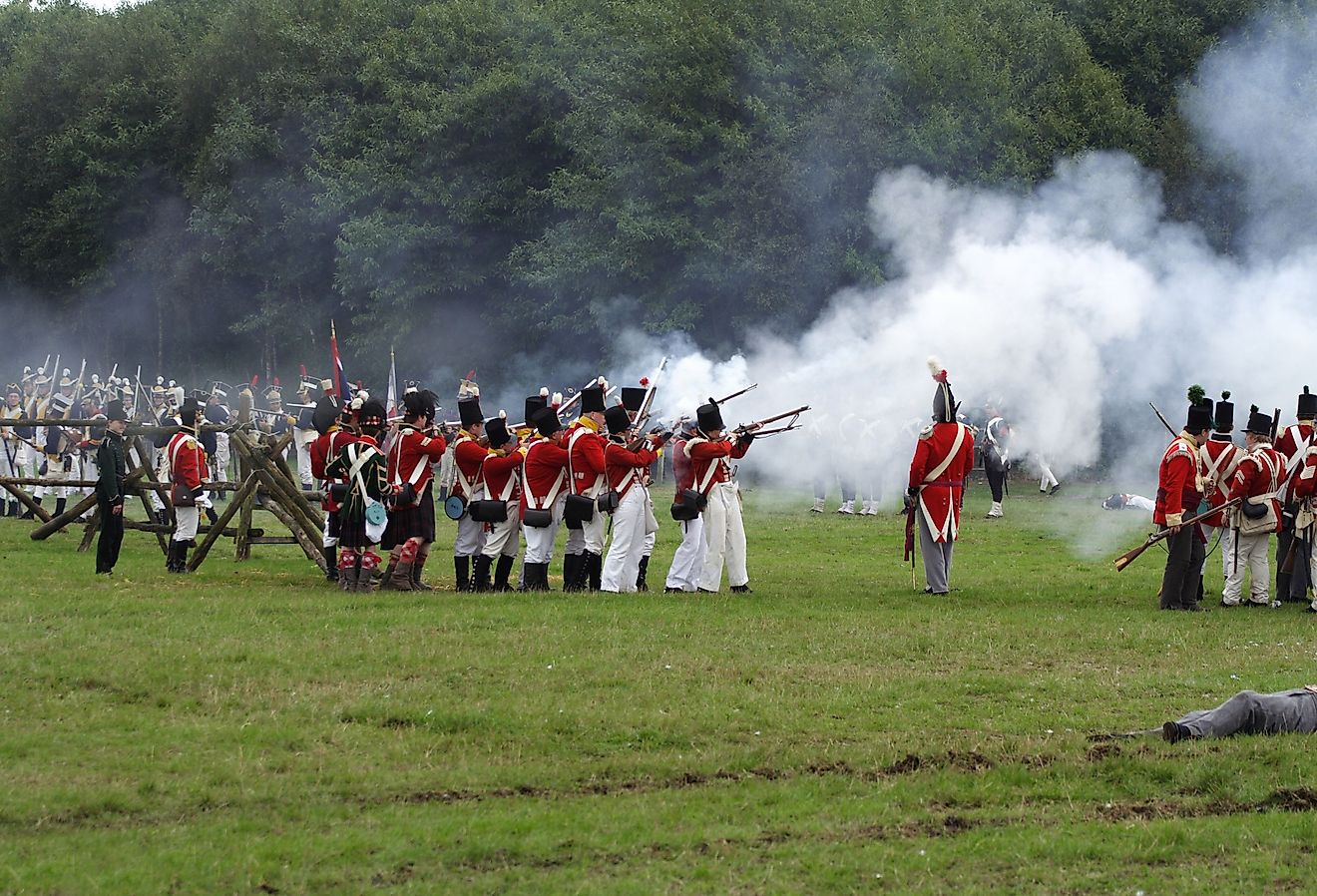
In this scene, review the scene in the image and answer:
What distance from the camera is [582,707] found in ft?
35.3

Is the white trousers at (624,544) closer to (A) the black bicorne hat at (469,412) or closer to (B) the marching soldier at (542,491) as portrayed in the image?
(B) the marching soldier at (542,491)

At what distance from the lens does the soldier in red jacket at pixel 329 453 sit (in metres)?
17.0

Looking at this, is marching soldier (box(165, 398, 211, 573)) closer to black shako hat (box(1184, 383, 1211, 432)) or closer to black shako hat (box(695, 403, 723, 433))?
black shako hat (box(695, 403, 723, 433))

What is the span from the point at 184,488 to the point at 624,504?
206 inches

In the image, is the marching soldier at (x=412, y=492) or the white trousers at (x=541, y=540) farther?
the white trousers at (x=541, y=540)

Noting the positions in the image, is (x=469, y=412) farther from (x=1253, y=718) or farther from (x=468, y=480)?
(x=1253, y=718)

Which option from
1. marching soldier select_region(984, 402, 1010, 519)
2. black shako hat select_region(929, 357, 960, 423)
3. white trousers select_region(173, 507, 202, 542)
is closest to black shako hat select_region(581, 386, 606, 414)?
black shako hat select_region(929, 357, 960, 423)

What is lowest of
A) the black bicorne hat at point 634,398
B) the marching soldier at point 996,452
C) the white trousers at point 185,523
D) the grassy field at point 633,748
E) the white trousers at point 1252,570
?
the grassy field at point 633,748

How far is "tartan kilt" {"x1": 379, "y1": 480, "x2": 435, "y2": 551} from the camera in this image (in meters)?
16.9

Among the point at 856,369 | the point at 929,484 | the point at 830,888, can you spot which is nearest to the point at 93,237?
the point at 856,369

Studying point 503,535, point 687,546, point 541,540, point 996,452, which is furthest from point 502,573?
point 996,452

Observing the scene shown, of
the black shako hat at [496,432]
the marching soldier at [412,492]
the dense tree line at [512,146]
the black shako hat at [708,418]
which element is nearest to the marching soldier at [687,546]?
the black shako hat at [708,418]

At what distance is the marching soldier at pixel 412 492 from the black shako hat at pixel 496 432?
66 centimetres

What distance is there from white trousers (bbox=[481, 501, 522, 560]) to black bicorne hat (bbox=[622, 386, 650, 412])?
1.83 meters
